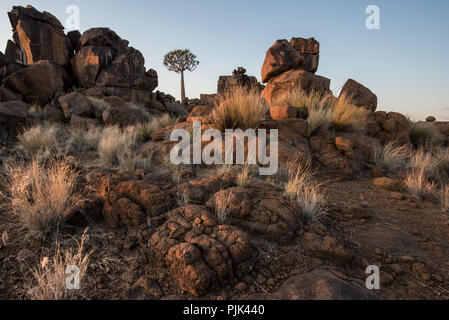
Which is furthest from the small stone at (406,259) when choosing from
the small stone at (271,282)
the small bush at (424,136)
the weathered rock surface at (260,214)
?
the small bush at (424,136)

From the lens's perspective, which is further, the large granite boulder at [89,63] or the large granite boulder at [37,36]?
the large granite boulder at [37,36]

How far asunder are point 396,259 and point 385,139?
236 inches

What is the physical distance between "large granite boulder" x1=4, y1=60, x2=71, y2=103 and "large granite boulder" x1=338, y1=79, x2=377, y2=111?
13548mm

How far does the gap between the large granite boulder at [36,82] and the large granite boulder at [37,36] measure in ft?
20.4

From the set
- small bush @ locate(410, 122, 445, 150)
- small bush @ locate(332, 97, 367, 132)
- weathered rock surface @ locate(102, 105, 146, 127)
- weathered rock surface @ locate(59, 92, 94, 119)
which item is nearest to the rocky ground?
small bush @ locate(332, 97, 367, 132)

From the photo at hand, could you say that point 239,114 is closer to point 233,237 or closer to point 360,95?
point 233,237

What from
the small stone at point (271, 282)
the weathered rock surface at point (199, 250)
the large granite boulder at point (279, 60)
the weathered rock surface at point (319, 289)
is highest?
the large granite boulder at point (279, 60)

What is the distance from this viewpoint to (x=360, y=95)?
9969 mm

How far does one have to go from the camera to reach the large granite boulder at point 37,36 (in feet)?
52.9

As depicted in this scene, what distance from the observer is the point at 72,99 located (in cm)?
941

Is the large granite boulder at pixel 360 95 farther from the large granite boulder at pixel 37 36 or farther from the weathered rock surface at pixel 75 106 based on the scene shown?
the large granite boulder at pixel 37 36

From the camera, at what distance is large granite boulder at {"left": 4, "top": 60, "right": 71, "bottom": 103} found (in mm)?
10672

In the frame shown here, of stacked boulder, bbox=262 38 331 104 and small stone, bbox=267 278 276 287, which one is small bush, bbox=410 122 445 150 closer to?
stacked boulder, bbox=262 38 331 104

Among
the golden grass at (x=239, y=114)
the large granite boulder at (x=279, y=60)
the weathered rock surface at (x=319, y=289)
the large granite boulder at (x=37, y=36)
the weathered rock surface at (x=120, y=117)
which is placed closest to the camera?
the weathered rock surface at (x=319, y=289)
